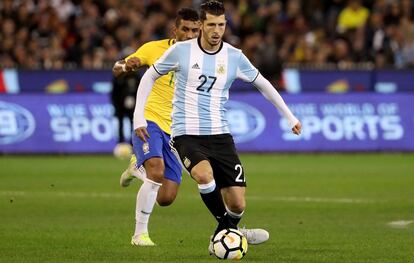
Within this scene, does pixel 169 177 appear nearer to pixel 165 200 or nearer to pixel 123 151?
pixel 165 200

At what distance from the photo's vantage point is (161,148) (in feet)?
36.3

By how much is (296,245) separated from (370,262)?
136 cm

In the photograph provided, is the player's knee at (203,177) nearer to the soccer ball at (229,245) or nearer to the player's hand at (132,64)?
the soccer ball at (229,245)

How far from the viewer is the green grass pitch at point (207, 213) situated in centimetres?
999

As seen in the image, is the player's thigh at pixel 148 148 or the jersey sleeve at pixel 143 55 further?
the jersey sleeve at pixel 143 55

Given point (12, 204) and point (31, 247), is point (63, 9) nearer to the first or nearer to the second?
point (12, 204)

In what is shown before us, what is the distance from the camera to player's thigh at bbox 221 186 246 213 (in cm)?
992

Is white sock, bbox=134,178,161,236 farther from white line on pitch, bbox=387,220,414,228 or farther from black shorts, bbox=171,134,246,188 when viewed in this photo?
white line on pitch, bbox=387,220,414,228

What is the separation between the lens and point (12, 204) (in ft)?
47.4

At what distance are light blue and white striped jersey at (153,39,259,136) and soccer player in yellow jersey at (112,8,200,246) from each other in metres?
0.86

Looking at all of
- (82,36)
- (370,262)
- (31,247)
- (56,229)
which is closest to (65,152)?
(82,36)

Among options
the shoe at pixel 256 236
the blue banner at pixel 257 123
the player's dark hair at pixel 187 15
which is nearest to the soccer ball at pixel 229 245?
the shoe at pixel 256 236

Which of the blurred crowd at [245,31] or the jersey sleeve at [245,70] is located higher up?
the jersey sleeve at [245,70]

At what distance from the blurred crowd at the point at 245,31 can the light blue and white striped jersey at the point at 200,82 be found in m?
14.9
